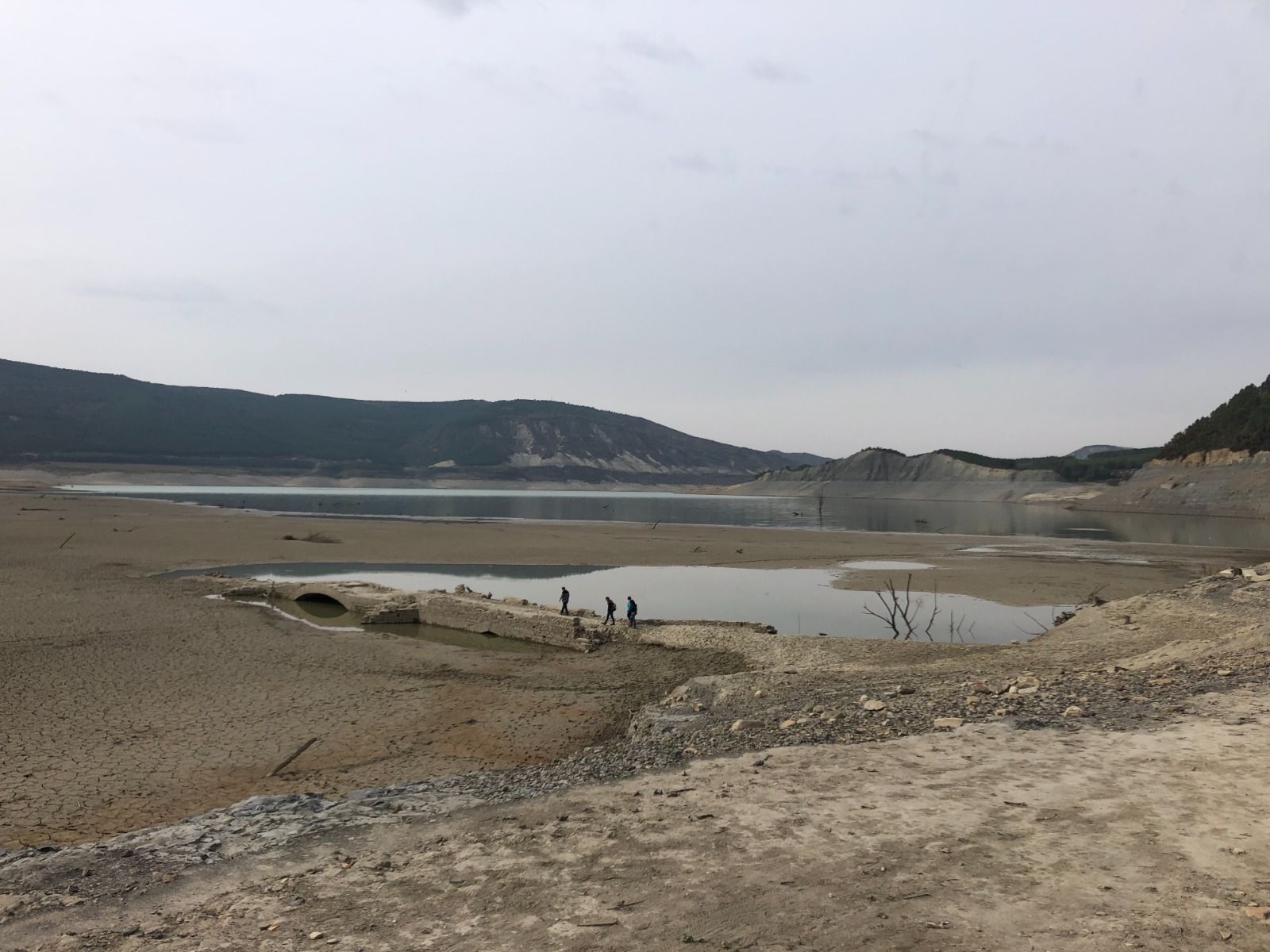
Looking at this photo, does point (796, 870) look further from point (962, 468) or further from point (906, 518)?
point (962, 468)

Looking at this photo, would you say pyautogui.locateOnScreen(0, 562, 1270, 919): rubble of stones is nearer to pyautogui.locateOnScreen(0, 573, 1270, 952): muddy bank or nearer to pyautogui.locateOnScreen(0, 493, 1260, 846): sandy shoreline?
pyautogui.locateOnScreen(0, 573, 1270, 952): muddy bank

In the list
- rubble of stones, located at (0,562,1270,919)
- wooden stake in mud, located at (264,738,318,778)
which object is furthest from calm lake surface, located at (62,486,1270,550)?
wooden stake in mud, located at (264,738,318,778)

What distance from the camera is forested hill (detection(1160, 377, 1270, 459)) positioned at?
87.1 m

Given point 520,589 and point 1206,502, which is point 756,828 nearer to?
Result: point 520,589

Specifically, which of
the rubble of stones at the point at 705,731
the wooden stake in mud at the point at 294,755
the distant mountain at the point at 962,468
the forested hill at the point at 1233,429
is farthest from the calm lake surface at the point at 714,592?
the distant mountain at the point at 962,468

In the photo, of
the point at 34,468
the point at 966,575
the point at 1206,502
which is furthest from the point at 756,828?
the point at 34,468

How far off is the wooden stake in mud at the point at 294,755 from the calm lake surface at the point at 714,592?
9720 millimetres

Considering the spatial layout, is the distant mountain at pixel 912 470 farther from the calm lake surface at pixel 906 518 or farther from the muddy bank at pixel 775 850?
the muddy bank at pixel 775 850

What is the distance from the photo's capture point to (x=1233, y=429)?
9262 cm

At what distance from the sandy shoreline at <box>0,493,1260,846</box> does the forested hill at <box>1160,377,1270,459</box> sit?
67.9 m

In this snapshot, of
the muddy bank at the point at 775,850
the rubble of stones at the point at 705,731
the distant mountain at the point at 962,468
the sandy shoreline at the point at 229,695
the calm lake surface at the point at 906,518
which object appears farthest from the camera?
the distant mountain at the point at 962,468

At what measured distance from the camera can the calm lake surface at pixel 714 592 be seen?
25203 mm

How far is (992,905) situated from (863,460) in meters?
181

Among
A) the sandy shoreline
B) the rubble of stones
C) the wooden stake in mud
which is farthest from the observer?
the wooden stake in mud
